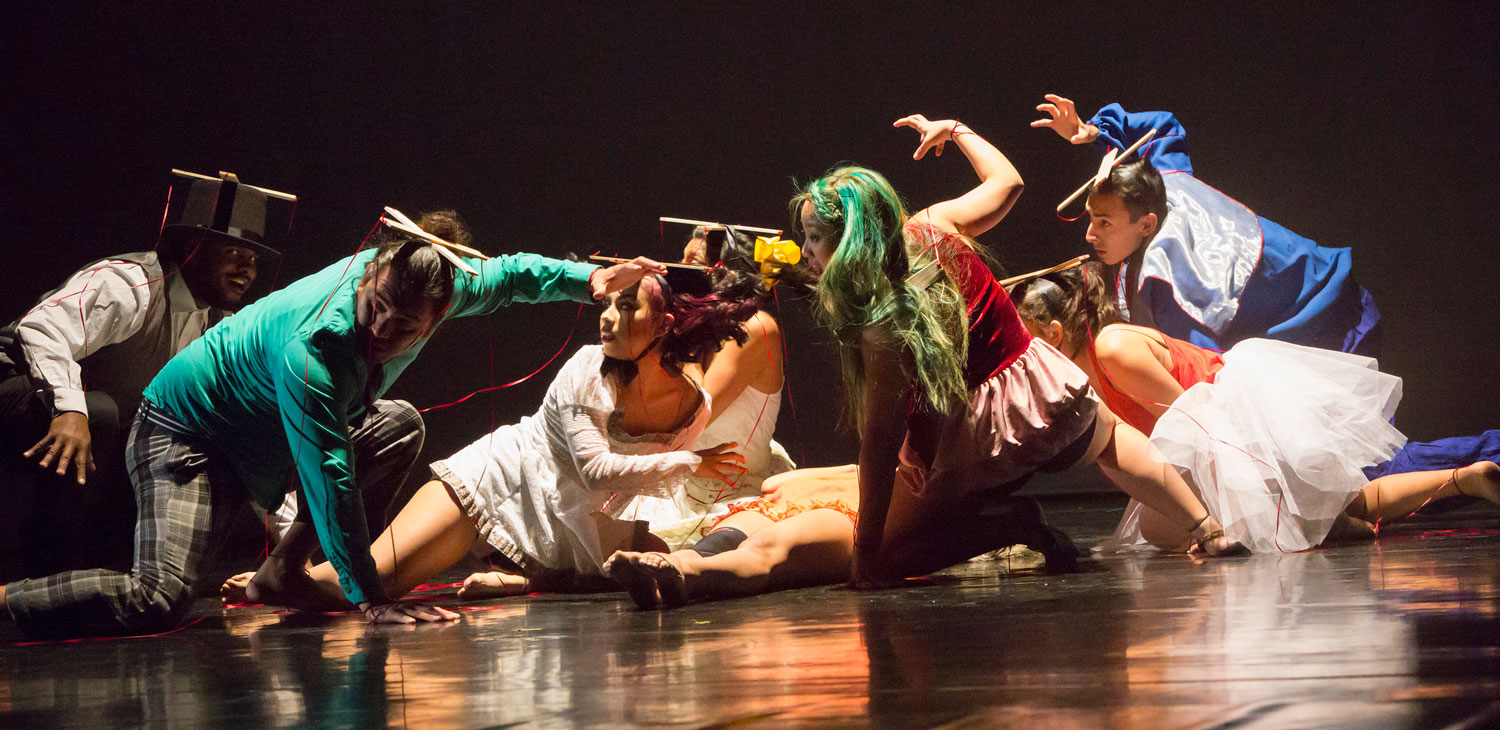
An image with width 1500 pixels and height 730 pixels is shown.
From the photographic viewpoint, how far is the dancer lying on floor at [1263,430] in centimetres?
244

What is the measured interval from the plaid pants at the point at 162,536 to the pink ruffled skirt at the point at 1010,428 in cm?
115

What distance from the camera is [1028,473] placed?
92.3 inches

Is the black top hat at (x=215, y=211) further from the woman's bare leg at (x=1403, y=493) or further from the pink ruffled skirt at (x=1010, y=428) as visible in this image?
the woman's bare leg at (x=1403, y=493)

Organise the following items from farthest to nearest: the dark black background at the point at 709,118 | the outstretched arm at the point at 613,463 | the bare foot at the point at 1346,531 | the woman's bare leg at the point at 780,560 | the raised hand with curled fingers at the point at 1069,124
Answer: the dark black background at the point at 709,118 → the raised hand with curled fingers at the point at 1069,124 → the bare foot at the point at 1346,531 → the outstretched arm at the point at 613,463 → the woman's bare leg at the point at 780,560

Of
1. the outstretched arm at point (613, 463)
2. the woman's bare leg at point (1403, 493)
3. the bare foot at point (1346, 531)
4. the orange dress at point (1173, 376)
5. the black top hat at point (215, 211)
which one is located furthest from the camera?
the black top hat at point (215, 211)

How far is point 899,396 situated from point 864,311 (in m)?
0.17

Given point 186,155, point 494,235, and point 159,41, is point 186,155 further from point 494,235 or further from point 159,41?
point 494,235

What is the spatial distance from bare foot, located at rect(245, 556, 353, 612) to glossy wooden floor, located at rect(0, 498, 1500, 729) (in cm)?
11

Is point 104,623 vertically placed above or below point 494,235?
below

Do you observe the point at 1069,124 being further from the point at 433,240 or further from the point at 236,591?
the point at 236,591

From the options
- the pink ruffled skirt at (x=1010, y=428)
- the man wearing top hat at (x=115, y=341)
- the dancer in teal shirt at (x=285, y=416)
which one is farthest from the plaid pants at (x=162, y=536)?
the pink ruffled skirt at (x=1010, y=428)

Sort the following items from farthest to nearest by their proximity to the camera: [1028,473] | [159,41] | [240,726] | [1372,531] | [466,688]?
[159,41] < [1372,531] < [1028,473] < [466,688] < [240,726]

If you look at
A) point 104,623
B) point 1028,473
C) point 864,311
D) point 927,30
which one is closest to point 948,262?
point 864,311

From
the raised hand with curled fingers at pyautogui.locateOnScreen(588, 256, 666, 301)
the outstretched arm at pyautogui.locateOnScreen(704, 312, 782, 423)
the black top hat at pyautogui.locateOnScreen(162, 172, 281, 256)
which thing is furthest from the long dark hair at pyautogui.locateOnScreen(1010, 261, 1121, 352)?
the black top hat at pyautogui.locateOnScreen(162, 172, 281, 256)
